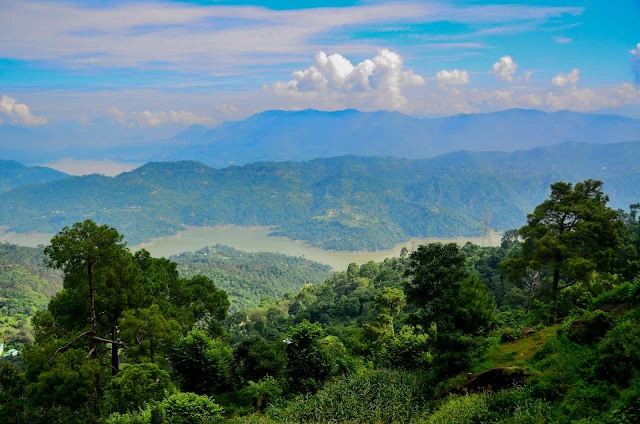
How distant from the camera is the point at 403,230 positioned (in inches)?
5955

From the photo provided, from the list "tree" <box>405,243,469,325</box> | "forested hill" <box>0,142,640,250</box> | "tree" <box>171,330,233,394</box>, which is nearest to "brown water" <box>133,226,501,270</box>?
"forested hill" <box>0,142,640,250</box>

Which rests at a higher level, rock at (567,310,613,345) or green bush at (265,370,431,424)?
rock at (567,310,613,345)

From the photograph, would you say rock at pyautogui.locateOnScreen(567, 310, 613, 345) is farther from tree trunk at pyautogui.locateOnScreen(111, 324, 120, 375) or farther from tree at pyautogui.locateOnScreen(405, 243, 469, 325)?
tree trunk at pyautogui.locateOnScreen(111, 324, 120, 375)

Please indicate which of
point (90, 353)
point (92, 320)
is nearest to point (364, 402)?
point (90, 353)

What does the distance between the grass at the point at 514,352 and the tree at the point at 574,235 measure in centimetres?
217

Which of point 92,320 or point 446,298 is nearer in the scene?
point 446,298

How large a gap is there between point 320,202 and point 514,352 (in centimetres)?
16620

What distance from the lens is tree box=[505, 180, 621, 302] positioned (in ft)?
42.0

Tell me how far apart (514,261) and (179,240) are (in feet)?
480

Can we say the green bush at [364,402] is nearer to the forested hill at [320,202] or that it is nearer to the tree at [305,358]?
the tree at [305,358]

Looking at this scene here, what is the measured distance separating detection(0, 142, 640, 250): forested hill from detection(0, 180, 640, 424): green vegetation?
126 m

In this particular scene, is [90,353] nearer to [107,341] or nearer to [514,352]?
[107,341]

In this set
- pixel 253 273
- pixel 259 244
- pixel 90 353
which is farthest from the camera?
pixel 259 244

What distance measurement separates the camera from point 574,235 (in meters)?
13.0
